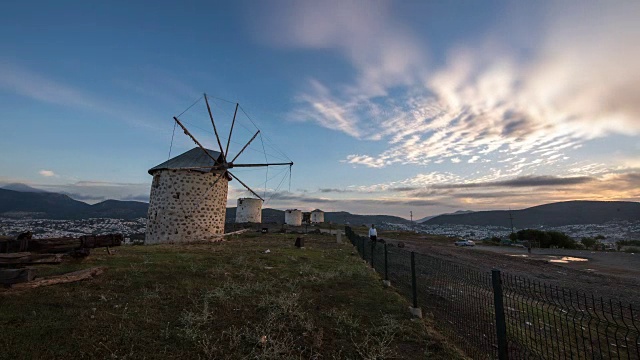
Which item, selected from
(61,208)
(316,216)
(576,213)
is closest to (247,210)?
(316,216)

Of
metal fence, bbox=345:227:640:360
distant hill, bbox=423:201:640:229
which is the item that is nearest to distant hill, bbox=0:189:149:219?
metal fence, bbox=345:227:640:360

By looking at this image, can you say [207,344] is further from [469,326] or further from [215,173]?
[215,173]

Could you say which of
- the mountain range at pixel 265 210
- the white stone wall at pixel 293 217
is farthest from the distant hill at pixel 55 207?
the white stone wall at pixel 293 217

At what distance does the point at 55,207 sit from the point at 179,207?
582 ft

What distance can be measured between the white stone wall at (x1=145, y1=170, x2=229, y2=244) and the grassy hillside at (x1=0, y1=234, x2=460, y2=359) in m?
13.3

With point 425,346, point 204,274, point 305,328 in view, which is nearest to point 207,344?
→ point 305,328

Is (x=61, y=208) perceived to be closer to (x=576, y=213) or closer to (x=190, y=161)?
(x=190, y=161)

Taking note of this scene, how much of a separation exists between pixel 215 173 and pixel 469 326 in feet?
75.3

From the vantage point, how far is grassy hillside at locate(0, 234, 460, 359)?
541 cm

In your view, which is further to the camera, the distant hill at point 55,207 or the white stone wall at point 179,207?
the distant hill at point 55,207

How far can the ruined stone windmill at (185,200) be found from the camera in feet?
76.9

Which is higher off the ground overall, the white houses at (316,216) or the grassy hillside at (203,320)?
the white houses at (316,216)

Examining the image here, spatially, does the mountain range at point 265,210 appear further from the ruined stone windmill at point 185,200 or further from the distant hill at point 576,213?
the ruined stone windmill at point 185,200

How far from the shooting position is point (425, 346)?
621 cm
